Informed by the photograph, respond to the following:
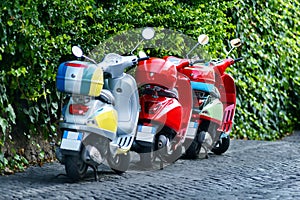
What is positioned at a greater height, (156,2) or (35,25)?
(156,2)

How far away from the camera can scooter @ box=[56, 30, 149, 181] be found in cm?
648

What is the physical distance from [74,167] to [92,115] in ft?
1.55

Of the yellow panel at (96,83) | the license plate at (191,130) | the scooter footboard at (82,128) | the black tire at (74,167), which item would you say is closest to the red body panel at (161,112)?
the license plate at (191,130)

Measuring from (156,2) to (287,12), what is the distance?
4544mm

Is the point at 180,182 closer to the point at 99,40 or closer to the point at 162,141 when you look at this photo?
the point at 162,141

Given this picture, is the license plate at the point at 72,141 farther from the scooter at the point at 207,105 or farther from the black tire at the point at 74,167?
the scooter at the point at 207,105

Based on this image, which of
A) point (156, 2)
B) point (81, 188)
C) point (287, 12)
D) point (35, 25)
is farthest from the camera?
point (287, 12)

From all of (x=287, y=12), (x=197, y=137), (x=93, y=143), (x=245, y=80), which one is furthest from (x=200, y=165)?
(x=287, y=12)

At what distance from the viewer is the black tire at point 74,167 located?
21.3ft

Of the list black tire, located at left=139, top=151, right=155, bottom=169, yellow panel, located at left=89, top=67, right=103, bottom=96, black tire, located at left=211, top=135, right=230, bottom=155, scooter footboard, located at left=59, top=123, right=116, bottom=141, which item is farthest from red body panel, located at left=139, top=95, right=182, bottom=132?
black tire, located at left=211, top=135, right=230, bottom=155

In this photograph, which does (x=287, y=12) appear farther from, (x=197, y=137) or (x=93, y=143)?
(x=93, y=143)

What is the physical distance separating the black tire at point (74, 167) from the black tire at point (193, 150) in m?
1.99

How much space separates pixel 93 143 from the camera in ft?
21.9

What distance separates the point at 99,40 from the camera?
8164 millimetres
